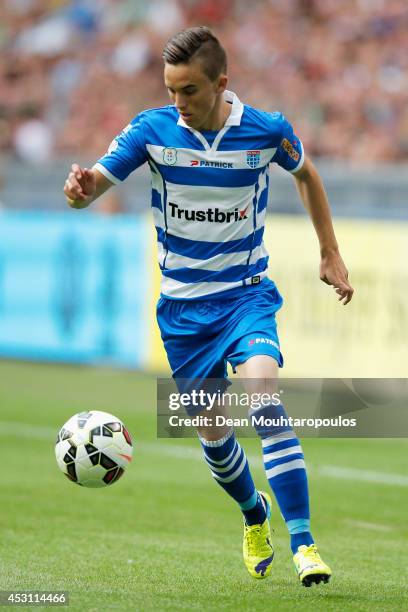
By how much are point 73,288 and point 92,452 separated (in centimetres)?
1060

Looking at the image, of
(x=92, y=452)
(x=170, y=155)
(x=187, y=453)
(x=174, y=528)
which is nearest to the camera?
(x=170, y=155)

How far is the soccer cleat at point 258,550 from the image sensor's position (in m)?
6.30

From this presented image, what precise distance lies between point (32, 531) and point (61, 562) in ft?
3.51

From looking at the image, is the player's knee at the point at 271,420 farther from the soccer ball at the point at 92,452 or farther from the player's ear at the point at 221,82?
the player's ear at the point at 221,82

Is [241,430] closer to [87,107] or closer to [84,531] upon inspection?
[84,531]

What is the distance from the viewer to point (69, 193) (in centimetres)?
582

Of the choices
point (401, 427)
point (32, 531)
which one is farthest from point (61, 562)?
point (401, 427)

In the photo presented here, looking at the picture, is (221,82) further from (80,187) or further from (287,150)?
(80,187)

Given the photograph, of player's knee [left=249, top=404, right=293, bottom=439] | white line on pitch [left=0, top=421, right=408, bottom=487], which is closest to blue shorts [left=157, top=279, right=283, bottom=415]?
player's knee [left=249, top=404, right=293, bottom=439]

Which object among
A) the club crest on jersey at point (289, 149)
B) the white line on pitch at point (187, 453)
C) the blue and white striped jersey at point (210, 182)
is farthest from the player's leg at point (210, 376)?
the white line on pitch at point (187, 453)

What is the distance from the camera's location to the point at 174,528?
8055 mm

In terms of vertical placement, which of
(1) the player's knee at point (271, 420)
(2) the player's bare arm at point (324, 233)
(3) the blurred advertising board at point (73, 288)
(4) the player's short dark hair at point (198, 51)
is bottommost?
(1) the player's knee at point (271, 420)

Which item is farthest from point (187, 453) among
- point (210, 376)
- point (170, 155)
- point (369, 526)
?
point (170, 155)

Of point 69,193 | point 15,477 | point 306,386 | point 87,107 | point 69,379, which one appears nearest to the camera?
point 69,193
